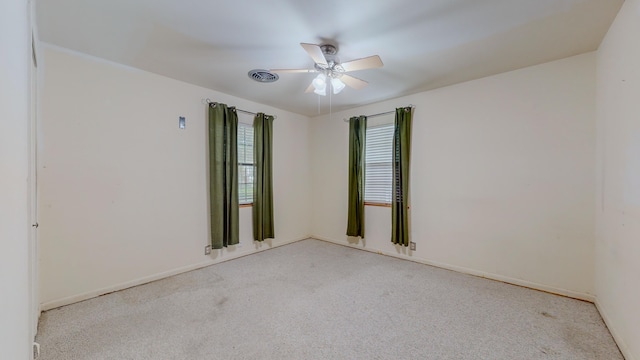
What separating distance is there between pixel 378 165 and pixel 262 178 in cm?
180

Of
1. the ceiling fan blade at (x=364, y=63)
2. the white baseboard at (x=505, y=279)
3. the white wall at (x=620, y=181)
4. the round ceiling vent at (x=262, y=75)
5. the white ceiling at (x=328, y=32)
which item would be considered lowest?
A: the white baseboard at (x=505, y=279)

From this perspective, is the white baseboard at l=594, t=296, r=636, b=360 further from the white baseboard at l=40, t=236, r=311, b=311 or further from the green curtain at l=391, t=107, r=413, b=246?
the white baseboard at l=40, t=236, r=311, b=311

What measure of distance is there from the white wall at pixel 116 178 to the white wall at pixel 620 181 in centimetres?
383

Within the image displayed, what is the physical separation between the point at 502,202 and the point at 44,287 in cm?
456

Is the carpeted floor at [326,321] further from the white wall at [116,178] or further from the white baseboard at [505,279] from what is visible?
the white wall at [116,178]

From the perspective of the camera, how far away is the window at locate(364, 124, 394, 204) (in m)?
3.84

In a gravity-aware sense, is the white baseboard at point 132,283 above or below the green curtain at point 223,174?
below

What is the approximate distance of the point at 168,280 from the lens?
2.88 meters

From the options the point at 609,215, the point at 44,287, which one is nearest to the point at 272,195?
the point at 44,287

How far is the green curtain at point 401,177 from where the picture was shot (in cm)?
351

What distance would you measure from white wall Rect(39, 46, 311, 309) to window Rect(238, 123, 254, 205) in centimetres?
49

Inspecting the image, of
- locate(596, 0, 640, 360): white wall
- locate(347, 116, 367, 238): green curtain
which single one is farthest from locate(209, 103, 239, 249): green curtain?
locate(596, 0, 640, 360): white wall

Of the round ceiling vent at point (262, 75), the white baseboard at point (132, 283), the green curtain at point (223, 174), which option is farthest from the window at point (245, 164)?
the round ceiling vent at point (262, 75)

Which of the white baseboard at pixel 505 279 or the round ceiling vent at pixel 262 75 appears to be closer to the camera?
the white baseboard at pixel 505 279
